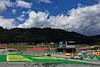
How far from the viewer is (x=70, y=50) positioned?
279 feet

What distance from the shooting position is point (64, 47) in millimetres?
87375

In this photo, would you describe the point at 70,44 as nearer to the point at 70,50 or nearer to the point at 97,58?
the point at 70,50

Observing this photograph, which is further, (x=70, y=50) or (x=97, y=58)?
(x=70, y=50)

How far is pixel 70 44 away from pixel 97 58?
45.1m

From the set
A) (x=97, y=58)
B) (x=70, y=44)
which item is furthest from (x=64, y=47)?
(x=97, y=58)

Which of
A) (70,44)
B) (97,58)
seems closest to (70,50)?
(70,44)

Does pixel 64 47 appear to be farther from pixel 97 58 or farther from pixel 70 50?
pixel 97 58

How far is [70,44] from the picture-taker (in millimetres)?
86688

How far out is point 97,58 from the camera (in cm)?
4162

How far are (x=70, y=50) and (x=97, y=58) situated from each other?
43697 mm

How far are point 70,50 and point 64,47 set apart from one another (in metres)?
5.19

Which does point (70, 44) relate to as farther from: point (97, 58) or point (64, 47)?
point (97, 58)

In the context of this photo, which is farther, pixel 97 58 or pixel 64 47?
pixel 64 47

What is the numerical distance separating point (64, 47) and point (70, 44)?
16.9ft
